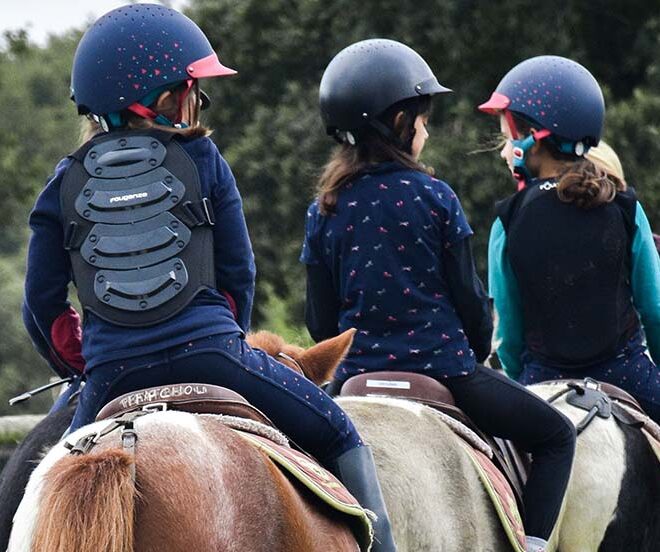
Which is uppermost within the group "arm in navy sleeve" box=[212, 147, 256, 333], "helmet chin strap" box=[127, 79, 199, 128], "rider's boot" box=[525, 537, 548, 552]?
"helmet chin strap" box=[127, 79, 199, 128]

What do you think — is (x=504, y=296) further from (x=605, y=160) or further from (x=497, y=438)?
(x=497, y=438)

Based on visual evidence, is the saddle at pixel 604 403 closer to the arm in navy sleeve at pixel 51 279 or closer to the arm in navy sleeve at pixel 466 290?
the arm in navy sleeve at pixel 466 290

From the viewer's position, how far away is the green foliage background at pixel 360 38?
17156 mm

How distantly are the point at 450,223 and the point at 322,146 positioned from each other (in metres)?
13.7

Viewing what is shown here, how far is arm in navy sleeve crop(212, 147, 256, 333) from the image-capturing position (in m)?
4.29

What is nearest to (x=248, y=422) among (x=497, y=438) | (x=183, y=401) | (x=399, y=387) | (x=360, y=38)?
A: (x=183, y=401)

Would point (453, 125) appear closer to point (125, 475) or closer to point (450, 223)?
point (450, 223)

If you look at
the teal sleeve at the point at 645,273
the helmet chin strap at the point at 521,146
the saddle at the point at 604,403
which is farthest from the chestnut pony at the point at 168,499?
the helmet chin strap at the point at 521,146

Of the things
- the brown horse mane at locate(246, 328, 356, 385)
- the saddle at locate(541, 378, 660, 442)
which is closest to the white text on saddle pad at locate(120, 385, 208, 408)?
the brown horse mane at locate(246, 328, 356, 385)

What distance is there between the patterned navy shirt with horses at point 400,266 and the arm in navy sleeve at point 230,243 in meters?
1.04

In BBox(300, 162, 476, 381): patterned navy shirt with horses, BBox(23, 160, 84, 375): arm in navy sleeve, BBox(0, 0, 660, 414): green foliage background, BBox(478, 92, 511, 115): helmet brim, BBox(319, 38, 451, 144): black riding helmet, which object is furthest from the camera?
BBox(0, 0, 660, 414): green foliage background

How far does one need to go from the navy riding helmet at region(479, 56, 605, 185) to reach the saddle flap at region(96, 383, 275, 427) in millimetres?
3160

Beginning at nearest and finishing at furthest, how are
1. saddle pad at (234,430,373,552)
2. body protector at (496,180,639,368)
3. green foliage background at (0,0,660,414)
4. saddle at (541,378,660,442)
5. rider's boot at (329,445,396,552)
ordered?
1. saddle pad at (234,430,373,552)
2. rider's boot at (329,445,396,552)
3. saddle at (541,378,660,442)
4. body protector at (496,180,639,368)
5. green foliage background at (0,0,660,414)

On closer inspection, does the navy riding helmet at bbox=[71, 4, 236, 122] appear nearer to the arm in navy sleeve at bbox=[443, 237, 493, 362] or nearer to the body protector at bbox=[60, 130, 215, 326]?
the body protector at bbox=[60, 130, 215, 326]
